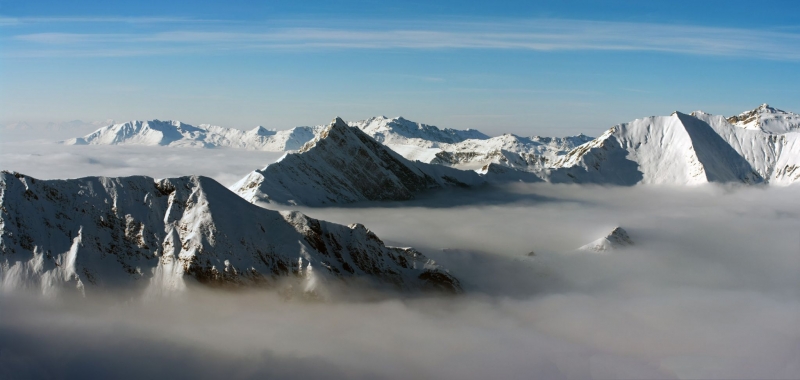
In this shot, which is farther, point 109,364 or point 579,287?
point 579,287

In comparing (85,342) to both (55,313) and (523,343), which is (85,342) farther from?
A: (523,343)

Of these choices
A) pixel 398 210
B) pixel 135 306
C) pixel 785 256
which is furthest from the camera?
pixel 398 210

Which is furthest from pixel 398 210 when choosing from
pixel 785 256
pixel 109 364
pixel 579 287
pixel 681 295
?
pixel 109 364

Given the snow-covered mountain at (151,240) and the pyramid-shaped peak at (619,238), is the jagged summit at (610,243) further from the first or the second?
the snow-covered mountain at (151,240)

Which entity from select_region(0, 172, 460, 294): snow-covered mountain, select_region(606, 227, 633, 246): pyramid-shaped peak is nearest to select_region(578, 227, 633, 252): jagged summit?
select_region(606, 227, 633, 246): pyramid-shaped peak

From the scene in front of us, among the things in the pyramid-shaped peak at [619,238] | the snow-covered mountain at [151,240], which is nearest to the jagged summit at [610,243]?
the pyramid-shaped peak at [619,238]
